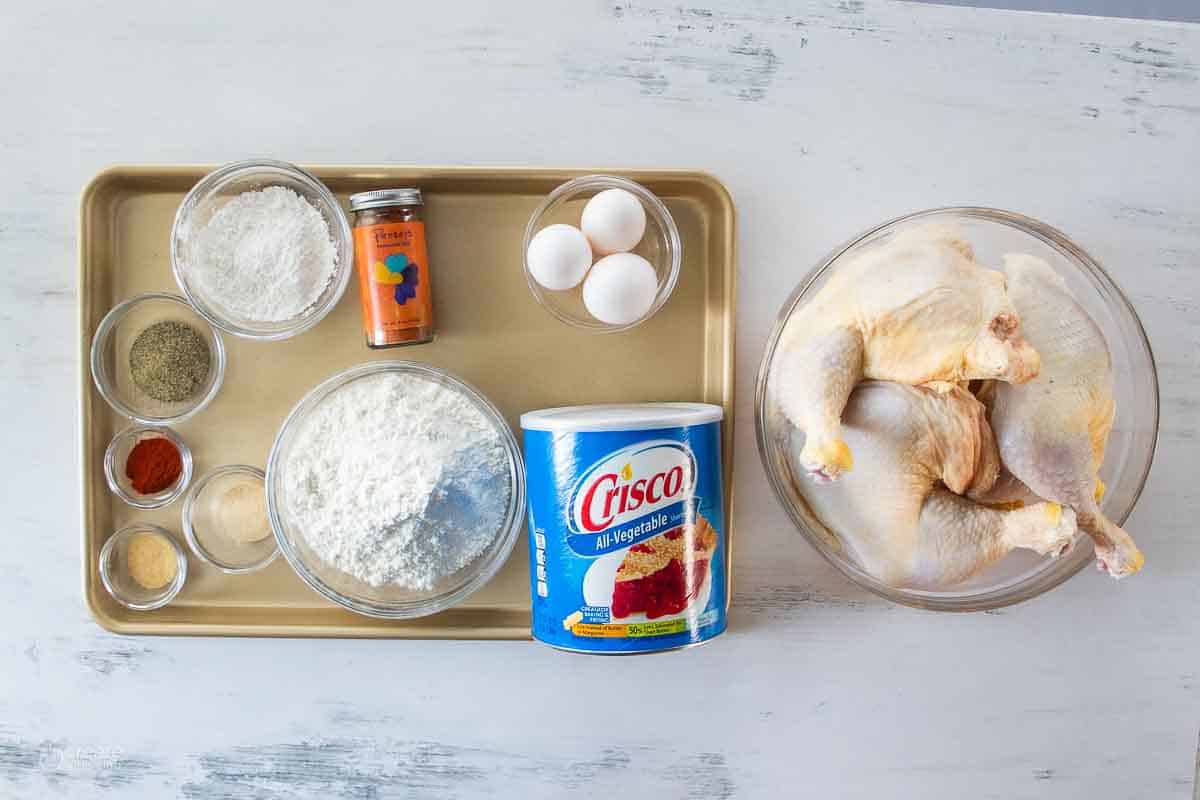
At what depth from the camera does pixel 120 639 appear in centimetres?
98

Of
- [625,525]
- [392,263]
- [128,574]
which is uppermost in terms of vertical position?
[392,263]

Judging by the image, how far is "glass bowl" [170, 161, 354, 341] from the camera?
899 millimetres

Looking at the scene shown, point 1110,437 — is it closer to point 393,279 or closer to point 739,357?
point 739,357

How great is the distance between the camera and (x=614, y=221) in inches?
34.3

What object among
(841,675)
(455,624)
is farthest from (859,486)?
(455,624)

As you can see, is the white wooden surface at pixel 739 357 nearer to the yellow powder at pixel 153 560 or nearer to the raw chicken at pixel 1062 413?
the yellow powder at pixel 153 560

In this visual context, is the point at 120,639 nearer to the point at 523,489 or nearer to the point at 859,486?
the point at 523,489

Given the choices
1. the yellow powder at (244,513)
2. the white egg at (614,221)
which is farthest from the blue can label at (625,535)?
the yellow powder at (244,513)

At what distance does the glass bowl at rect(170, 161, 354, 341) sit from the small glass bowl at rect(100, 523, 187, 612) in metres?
0.24

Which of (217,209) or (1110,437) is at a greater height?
(217,209)

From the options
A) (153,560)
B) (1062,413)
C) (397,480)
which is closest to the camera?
(1062,413)

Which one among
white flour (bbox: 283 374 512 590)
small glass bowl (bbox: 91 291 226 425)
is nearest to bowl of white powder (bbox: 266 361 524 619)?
white flour (bbox: 283 374 512 590)

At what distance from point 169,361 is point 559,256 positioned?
1.37ft

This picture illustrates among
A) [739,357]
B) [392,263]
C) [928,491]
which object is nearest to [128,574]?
[392,263]
